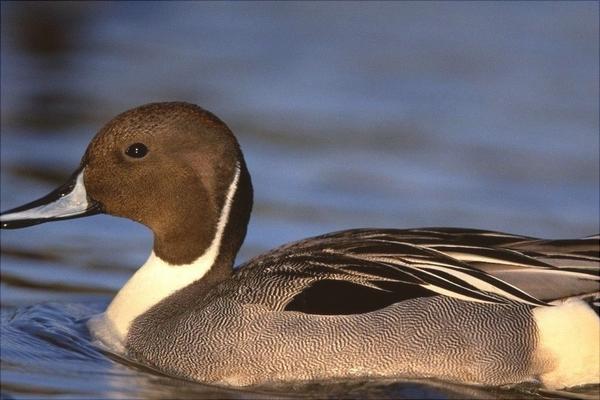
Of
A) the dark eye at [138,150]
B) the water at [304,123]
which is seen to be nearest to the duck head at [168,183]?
the dark eye at [138,150]

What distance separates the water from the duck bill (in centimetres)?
53

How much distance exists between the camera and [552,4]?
13445 mm

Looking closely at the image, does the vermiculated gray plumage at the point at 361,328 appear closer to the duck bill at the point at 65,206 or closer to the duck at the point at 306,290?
the duck at the point at 306,290

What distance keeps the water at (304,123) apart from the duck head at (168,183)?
60 cm

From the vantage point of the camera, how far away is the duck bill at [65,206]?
671cm

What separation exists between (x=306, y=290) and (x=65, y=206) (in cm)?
130

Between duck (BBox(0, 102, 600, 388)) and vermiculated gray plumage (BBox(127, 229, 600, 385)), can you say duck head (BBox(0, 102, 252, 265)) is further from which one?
vermiculated gray plumage (BBox(127, 229, 600, 385))

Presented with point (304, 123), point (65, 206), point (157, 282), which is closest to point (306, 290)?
point (157, 282)

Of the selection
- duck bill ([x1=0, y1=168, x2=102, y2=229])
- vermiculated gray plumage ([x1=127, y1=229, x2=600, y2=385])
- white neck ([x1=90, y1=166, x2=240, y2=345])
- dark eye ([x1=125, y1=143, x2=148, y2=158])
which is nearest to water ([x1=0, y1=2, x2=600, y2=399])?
vermiculated gray plumage ([x1=127, y1=229, x2=600, y2=385])

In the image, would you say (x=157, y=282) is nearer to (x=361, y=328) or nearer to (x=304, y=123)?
(x=361, y=328)

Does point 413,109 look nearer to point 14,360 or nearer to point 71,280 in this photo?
point 71,280

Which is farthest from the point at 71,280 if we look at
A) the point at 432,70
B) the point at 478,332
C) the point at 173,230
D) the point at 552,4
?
the point at 552,4

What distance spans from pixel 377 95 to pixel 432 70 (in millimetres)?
822

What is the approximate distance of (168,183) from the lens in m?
6.61
